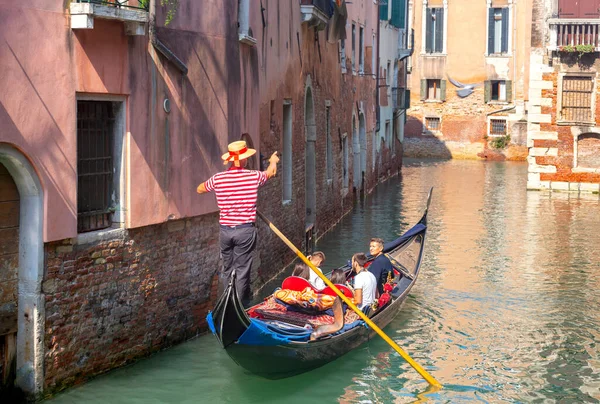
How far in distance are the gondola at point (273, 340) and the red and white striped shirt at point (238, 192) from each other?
0.72 metres

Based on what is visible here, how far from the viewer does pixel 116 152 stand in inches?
261

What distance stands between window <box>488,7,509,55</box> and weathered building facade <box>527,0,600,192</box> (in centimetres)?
927

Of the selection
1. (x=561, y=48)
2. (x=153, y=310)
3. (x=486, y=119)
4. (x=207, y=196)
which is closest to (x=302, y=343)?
(x=153, y=310)

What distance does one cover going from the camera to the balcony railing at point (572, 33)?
19953 mm

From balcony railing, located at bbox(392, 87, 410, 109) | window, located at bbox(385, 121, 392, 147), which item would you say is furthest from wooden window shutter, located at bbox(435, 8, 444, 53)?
window, located at bbox(385, 121, 392, 147)

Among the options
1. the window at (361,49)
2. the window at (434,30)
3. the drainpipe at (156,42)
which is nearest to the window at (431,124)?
the window at (434,30)

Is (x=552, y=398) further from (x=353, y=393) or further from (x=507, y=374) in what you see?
(x=353, y=393)

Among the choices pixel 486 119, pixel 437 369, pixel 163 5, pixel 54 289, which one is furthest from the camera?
pixel 486 119

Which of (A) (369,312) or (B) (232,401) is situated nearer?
(B) (232,401)

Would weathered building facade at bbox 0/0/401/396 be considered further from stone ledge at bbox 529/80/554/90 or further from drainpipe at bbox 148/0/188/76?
stone ledge at bbox 529/80/554/90

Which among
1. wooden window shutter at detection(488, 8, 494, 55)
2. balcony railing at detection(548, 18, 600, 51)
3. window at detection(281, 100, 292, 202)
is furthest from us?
wooden window shutter at detection(488, 8, 494, 55)

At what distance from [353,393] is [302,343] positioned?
0.52m

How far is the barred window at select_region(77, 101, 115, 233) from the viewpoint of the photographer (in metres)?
6.38

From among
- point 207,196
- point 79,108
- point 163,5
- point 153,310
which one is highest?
point 163,5
